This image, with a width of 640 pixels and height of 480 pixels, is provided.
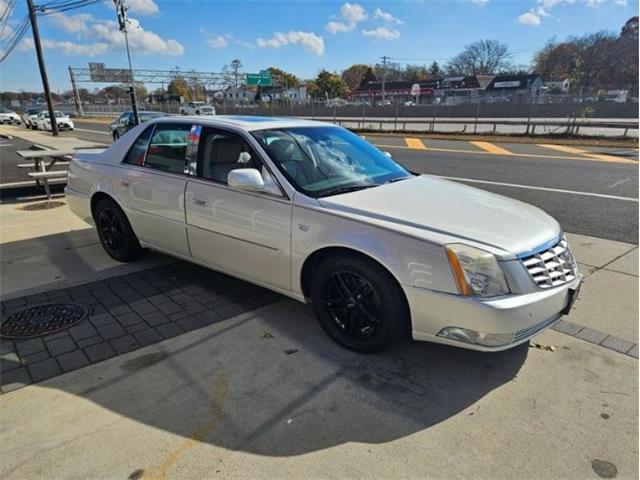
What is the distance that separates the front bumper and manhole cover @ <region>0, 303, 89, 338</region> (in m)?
2.69

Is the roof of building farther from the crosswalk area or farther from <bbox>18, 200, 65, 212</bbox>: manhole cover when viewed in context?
<bbox>18, 200, 65, 212</bbox>: manhole cover

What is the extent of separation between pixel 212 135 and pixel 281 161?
0.81 metres

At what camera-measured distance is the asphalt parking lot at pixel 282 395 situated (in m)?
2.17

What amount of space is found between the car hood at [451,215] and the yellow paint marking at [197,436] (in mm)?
1350

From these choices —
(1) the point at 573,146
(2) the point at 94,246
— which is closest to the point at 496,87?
(1) the point at 573,146

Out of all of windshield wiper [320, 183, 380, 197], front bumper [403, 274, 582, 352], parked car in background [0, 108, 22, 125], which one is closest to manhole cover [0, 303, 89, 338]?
windshield wiper [320, 183, 380, 197]

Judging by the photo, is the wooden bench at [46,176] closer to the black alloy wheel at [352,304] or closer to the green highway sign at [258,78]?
the black alloy wheel at [352,304]

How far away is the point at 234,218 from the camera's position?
3496 millimetres

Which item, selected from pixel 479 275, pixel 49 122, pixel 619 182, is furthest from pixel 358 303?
pixel 49 122

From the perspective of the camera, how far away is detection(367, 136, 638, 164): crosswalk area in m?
12.8

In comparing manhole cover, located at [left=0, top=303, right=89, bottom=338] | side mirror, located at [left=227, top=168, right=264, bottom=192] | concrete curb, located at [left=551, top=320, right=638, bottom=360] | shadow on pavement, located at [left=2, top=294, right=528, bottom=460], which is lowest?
manhole cover, located at [left=0, top=303, right=89, bottom=338]

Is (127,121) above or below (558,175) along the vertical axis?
above

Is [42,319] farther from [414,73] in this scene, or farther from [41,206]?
[414,73]

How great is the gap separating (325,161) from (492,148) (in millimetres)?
14033
